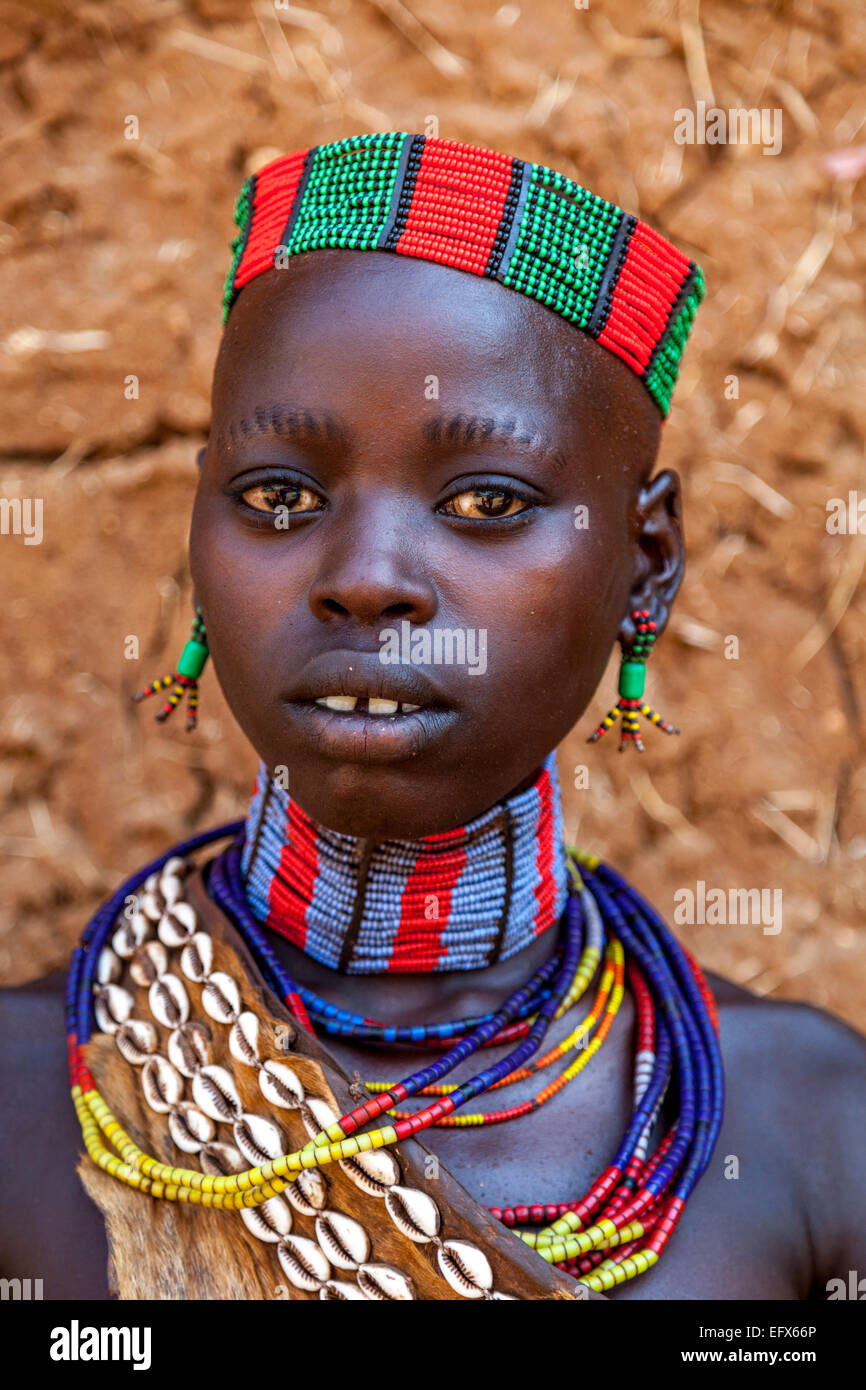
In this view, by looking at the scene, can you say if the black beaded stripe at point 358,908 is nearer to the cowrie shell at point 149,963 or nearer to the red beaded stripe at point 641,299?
the cowrie shell at point 149,963

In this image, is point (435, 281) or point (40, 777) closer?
point (435, 281)

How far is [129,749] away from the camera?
293cm

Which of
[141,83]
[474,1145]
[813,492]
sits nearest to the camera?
[474,1145]

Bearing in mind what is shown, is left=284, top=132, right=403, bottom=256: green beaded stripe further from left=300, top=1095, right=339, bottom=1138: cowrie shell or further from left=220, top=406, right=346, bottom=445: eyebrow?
left=300, top=1095, right=339, bottom=1138: cowrie shell

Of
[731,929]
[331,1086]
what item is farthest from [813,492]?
[331,1086]

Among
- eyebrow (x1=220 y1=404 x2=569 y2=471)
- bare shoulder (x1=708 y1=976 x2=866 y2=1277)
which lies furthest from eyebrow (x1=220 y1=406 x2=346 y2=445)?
bare shoulder (x1=708 y1=976 x2=866 y2=1277)

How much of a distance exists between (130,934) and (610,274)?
Answer: 115 cm

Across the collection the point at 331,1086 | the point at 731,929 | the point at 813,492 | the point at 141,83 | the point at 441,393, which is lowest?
the point at 331,1086

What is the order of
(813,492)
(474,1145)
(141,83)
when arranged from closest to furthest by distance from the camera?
(474,1145)
(141,83)
(813,492)

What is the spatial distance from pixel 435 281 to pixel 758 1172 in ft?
4.26

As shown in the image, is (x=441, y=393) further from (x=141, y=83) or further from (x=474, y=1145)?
(x=141, y=83)

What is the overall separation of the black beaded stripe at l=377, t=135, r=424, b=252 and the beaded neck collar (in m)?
0.75

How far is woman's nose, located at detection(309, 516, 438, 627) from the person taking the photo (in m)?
1.53

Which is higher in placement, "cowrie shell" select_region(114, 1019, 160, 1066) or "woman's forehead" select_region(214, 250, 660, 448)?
"woman's forehead" select_region(214, 250, 660, 448)
